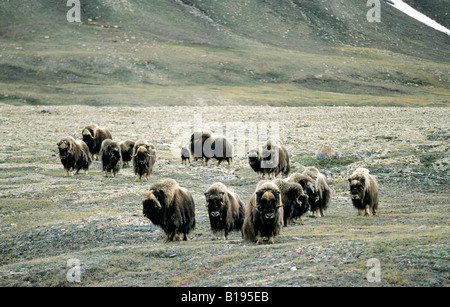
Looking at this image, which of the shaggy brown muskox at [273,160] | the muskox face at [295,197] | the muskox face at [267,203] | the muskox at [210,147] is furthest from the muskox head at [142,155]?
the muskox face at [267,203]

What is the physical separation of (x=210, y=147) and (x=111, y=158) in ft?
15.6

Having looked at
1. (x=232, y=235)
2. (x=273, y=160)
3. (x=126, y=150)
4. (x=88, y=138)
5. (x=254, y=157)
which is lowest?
(x=232, y=235)

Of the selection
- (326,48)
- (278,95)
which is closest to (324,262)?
(278,95)

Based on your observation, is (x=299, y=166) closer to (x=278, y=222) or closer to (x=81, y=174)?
(x=81, y=174)

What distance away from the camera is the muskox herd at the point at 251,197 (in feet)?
31.4

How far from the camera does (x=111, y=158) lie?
1747 cm

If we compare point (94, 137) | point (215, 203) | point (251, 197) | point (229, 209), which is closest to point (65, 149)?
point (94, 137)

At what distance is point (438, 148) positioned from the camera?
65.5 ft

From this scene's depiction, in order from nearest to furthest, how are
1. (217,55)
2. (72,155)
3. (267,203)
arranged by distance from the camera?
(267,203) < (72,155) < (217,55)

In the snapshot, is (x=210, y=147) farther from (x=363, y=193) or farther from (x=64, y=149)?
(x=363, y=193)

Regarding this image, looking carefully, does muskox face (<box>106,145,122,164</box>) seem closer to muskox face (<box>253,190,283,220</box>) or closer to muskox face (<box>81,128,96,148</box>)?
muskox face (<box>81,128,96,148</box>)

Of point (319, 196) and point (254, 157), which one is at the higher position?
point (254, 157)

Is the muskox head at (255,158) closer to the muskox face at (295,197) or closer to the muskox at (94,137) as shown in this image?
the muskox at (94,137)

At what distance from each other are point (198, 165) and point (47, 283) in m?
13.0
